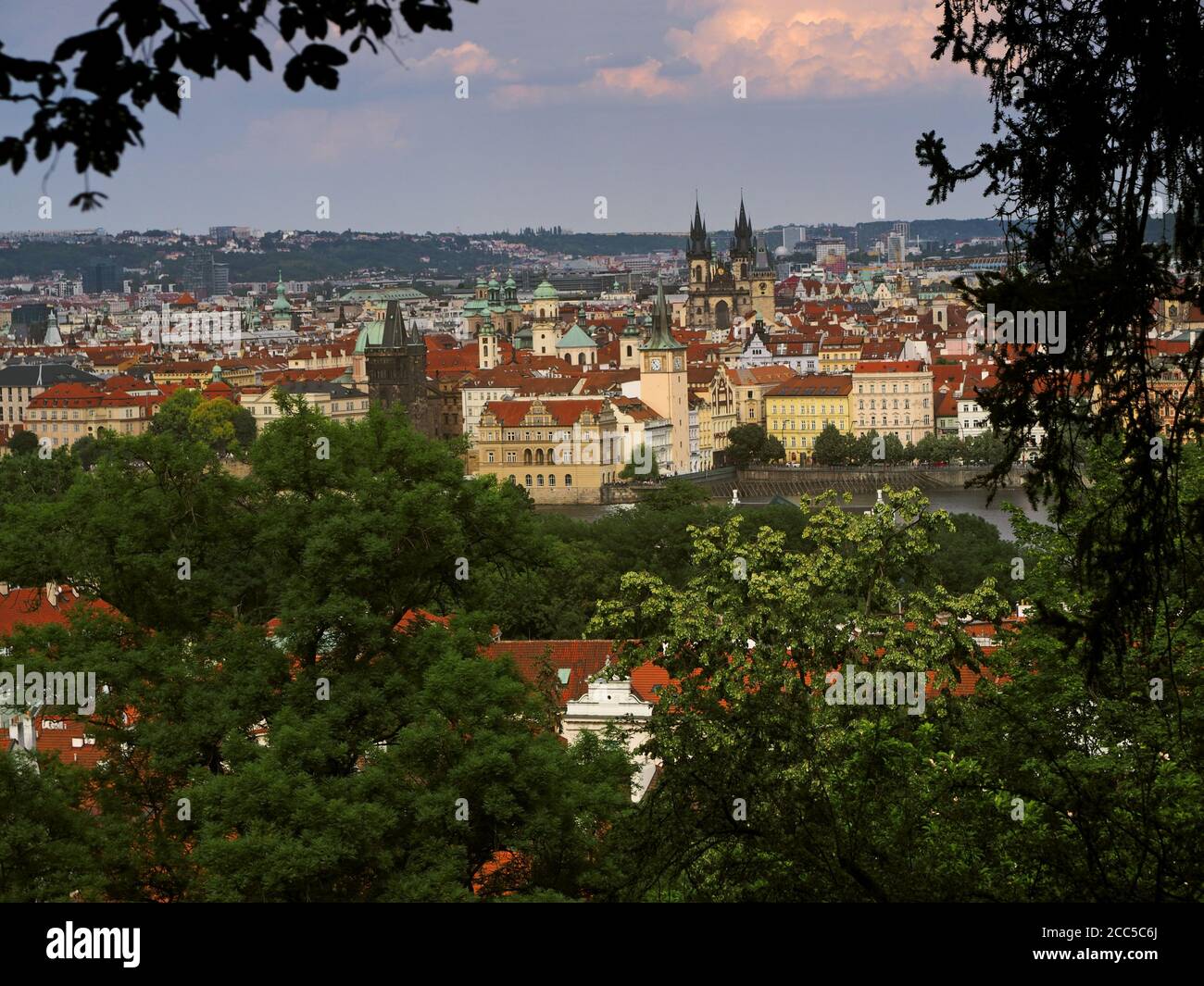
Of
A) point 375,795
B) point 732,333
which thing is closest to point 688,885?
point 375,795

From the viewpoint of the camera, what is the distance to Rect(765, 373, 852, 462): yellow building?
6372cm

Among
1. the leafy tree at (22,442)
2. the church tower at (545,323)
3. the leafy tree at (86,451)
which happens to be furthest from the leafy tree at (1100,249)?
the church tower at (545,323)

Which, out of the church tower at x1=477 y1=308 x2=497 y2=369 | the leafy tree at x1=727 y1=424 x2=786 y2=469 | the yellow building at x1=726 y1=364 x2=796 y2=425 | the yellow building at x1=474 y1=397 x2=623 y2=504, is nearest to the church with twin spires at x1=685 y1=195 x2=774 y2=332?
the church tower at x1=477 y1=308 x2=497 y2=369

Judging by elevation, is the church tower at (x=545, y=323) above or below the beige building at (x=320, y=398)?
above

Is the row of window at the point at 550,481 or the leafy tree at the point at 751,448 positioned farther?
the leafy tree at the point at 751,448

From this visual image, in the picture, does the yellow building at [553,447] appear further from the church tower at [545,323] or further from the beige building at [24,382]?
the church tower at [545,323]

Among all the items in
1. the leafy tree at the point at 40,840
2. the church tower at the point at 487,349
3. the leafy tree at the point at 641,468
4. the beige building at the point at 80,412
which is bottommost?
the leafy tree at the point at 641,468

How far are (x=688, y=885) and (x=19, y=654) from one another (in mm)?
3986

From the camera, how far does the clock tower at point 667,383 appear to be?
60.0 m

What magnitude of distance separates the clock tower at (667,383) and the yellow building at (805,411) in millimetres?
3962

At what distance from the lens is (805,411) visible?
6400 cm

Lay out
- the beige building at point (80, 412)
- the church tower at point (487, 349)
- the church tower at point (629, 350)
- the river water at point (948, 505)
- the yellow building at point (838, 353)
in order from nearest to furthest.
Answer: the river water at point (948, 505) → the beige building at point (80, 412) → the church tower at point (629, 350) → the church tower at point (487, 349) → the yellow building at point (838, 353)

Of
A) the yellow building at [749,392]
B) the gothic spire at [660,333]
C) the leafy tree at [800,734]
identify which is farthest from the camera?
the yellow building at [749,392]

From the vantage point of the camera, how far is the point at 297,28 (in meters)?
3.24
